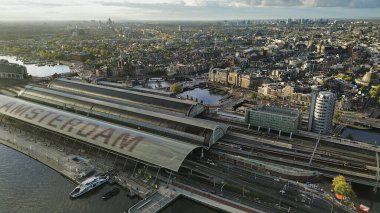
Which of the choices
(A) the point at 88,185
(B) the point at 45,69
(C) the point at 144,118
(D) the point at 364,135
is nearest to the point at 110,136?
(A) the point at 88,185

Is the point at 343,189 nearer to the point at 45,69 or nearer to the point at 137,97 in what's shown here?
the point at 137,97

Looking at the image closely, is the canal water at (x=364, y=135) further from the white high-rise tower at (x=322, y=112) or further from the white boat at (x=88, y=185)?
the white boat at (x=88, y=185)

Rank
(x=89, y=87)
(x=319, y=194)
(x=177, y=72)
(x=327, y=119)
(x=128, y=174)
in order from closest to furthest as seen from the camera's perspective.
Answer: (x=319, y=194) < (x=128, y=174) < (x=327, y=119) < (x=89, y=87) < (x=177, y=72)

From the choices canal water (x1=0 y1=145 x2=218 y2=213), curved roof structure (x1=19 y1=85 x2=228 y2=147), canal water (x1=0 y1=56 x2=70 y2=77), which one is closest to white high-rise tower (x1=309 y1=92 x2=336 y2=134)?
curved roof structure (x1=19 y1=85 x2=228 y2=147)

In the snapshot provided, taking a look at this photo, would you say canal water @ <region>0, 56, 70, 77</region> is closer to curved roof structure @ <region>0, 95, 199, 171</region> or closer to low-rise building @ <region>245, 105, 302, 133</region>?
curved roof structure @ <region>0, 95, 199, 171</region>

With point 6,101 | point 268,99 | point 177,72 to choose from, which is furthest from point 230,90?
point 6,101

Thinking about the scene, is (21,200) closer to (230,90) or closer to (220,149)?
(220,149)

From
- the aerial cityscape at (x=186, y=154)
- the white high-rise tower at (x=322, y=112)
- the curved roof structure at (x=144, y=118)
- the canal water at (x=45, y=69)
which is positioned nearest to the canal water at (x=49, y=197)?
the aerial cityscape at (x=186, y=154)
